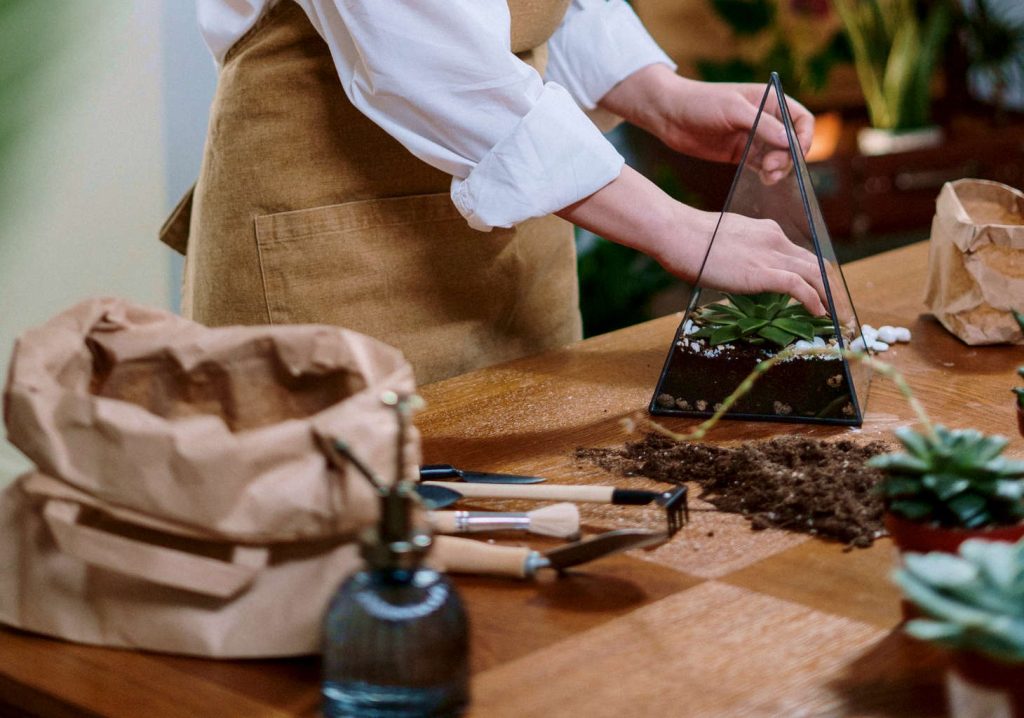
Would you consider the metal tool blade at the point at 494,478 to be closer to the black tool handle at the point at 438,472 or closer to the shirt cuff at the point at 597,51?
the black tool handle at the point at 438,472

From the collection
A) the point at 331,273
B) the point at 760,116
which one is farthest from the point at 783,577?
the point at 331,273

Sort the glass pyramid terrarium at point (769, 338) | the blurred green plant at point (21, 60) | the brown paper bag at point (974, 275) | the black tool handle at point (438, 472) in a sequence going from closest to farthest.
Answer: the black tool handle at point (438, 472)
the glass pyramid terrarium at point (769, 338)
the brown paper bag at point (974, 275)
the blurred green plant at point (21, 60)

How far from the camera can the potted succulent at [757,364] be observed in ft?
3.64

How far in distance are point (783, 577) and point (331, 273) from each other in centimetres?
73

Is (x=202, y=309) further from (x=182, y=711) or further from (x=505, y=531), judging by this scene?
(x=182, y=711)

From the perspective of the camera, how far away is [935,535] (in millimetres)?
682

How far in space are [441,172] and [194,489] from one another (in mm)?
810

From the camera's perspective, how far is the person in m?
1.13

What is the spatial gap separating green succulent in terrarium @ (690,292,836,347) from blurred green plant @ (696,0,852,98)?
285 centimetres

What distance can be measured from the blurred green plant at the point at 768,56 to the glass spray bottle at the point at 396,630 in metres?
3.46

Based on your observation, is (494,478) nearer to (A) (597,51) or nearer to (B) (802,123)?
(B) (802,123)

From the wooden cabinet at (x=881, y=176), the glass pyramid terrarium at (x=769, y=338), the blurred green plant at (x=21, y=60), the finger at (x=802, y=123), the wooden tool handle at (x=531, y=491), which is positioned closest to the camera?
the wooden tool handle at (x=531, y=491)

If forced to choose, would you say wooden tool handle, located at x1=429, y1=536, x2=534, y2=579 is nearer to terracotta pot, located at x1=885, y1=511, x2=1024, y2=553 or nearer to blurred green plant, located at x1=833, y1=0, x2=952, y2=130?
terracotta pot, located at x1=885, y1=511, x2=1024, y2=553

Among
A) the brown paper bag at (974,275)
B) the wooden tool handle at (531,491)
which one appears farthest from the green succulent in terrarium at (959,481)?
the brown paper bag at (974,275)
